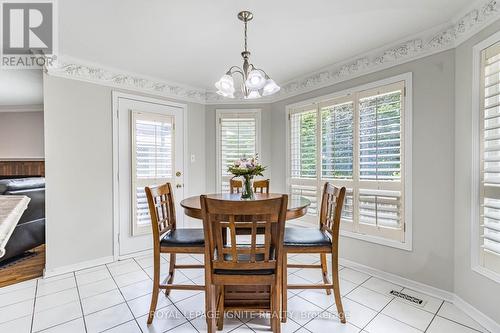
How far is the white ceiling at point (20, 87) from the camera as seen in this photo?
3.52 metres

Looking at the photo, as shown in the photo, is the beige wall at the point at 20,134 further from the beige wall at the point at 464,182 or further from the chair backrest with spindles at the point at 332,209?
the beige wall at the point at 464,182

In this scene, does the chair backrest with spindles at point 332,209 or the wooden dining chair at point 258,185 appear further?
the wooden dining chair at point 258,185

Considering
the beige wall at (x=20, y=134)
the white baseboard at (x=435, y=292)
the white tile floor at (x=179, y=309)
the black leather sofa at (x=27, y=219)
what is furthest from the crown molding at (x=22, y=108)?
the white baseboard at (x=435, y=292)

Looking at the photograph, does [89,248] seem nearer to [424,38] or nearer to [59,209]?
[59,209]

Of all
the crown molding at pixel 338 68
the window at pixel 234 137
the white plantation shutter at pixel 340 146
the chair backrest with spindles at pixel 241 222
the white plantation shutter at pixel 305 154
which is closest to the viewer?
the chair backrest with spindles at pixel 241 222

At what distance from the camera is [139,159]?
3307 millimetres

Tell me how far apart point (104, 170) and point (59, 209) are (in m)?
0.60

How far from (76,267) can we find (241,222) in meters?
2.37

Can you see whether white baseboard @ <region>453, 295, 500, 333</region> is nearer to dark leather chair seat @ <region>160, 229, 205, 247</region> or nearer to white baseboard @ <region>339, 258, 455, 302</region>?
white baseboard @ <region>339, 258, 455, 302</region>

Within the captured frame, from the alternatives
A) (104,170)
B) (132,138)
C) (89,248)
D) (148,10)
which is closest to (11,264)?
(89,248)

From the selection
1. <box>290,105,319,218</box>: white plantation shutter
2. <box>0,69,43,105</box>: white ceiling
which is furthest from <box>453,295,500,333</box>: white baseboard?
<box>0,69,43,105</box>: white ceiling

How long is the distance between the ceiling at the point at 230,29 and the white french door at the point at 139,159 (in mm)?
564

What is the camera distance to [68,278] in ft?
8.66
